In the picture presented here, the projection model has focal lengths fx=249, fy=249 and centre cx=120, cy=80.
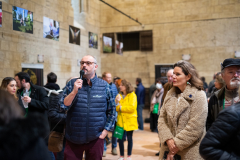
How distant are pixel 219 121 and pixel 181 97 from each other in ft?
2.94

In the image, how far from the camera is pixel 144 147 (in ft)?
21.1

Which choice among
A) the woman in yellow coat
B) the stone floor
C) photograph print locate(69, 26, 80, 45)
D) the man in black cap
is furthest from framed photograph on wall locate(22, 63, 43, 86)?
the man in black cap

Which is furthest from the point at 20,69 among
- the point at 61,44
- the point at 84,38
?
the point at 84,38

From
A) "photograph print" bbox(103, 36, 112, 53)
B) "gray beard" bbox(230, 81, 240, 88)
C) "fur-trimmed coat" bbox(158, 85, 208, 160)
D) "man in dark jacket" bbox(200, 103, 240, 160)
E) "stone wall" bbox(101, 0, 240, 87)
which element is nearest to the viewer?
"man in dark jacket" bbox(200, 103, 240, 160)

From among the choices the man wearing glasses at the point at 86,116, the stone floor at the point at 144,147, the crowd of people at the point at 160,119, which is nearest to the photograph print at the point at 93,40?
the stone floor at the point at 144,147

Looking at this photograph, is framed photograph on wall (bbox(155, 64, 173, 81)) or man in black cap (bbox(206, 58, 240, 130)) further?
framed photograph on wall (bbox(155, 64, 173, 81))

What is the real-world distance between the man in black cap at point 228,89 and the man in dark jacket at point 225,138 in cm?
73

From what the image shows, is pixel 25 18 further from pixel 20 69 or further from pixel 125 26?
pixel 125 26

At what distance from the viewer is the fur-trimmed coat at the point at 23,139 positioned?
1144 mm

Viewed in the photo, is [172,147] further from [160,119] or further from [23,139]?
[23,139]

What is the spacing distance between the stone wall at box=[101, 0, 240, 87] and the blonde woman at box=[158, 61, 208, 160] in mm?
8881

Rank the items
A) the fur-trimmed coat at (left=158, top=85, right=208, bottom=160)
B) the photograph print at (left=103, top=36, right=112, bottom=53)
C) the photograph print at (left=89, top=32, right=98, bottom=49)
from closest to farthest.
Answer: the fur-trimmed coat at (left=158, top=85, right=208, bottom=160)
the photograph print at (left=103, top=36, right=112, bottom=53)
the photograph print at (left=89, top=32, right=98, bottom=49)

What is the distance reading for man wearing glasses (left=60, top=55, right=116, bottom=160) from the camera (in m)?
2.79

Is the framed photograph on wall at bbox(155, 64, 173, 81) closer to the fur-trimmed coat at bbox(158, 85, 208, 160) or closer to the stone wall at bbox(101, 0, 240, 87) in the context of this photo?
the stone wall at bbox(101, 0, 240, 87)
